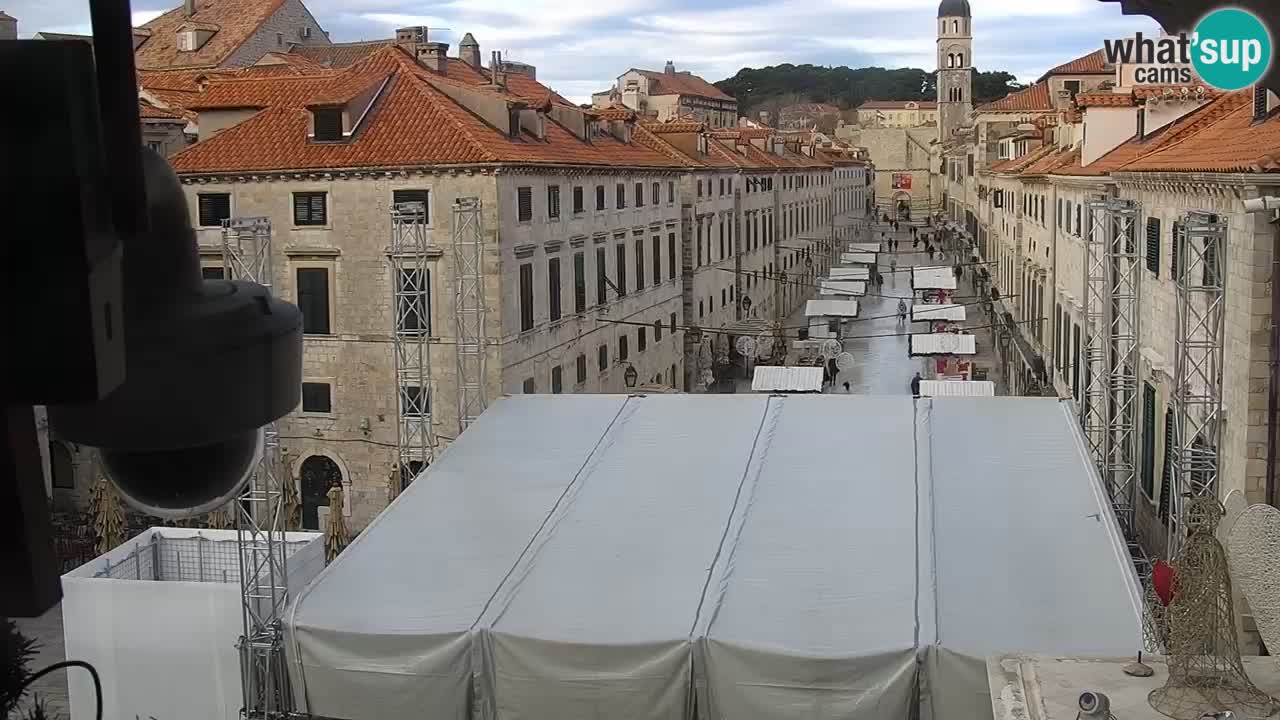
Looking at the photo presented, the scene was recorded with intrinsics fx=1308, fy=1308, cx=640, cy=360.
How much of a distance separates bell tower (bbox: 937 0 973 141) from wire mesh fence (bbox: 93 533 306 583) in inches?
3868

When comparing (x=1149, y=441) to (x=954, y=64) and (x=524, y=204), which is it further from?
(x=954, y=64)

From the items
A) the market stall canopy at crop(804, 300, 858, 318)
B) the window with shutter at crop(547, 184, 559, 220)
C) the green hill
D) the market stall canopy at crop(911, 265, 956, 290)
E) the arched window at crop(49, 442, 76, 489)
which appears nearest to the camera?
the arched window at crop(49, 442, 76, 489)

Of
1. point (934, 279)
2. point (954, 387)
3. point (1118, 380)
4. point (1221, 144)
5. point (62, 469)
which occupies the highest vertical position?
point (1221, 144)

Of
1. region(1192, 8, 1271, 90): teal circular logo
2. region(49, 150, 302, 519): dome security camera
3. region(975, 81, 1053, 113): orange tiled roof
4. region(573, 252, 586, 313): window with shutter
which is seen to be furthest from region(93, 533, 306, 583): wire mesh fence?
region(975, 81, 1053, 113): orange tiled roof

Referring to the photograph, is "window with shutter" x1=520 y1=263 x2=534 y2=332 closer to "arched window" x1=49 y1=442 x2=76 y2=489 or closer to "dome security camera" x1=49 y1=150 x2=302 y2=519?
"arched window" x1=49 y1=442 x2=76 y2=489

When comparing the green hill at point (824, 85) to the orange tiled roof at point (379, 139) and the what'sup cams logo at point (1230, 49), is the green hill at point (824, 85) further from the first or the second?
the what'sup cams logo at point (1230, 49)

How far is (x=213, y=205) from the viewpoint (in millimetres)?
23828

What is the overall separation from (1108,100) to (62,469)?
20792 mm

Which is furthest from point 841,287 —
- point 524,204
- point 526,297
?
point 524,204

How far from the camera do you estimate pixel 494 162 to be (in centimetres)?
2191

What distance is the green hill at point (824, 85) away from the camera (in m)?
150

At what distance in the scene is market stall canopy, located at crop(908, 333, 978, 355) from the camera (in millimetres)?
31469

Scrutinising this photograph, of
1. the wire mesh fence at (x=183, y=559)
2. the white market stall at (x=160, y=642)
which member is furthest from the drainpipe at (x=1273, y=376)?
the wire mesh fence at (x=183, y=559)

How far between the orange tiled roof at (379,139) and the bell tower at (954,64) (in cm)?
8845
